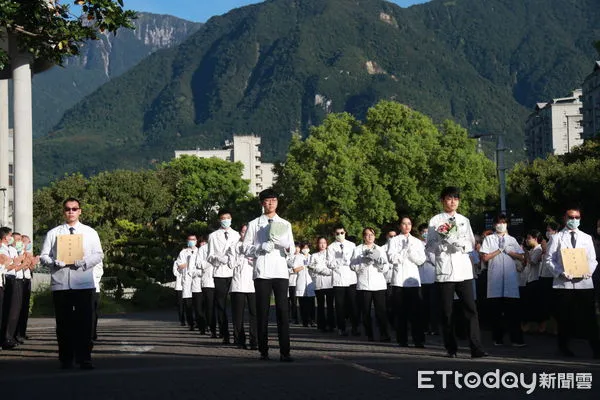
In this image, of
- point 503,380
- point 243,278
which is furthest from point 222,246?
point 503,380

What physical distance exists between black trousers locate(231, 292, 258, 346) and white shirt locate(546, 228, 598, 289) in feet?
15.3

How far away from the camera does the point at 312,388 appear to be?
1138 cm

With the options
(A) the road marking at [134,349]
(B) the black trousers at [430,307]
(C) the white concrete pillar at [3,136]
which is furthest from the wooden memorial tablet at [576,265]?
(C) the white concrete pillar at [3,136]

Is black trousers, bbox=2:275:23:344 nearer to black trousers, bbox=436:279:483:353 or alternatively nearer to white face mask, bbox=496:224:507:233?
black trousers, bbox=436:279:483:353

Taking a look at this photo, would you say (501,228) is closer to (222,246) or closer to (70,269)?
(222,246)

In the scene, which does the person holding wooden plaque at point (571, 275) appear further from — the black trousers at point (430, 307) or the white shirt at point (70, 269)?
the white shirt at point (70, 269)

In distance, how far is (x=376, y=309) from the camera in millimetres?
20766

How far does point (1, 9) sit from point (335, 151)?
183 feet

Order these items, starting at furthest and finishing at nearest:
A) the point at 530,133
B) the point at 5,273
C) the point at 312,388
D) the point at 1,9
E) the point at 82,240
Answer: the point at 530,133 < the point at 5,273 < the point at 1,9 < the point at 82,240 < the point at 312,388

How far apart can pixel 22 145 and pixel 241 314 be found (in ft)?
93.2

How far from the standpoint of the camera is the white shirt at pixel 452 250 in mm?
15484

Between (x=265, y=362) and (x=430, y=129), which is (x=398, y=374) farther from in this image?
(x=430, y=129)

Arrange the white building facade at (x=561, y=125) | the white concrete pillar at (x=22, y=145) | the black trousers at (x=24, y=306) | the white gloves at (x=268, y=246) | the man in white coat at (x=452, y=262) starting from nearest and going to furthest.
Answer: the white gloves at (x=268, y=246)
the man in white coat at (x=452, y=262)
the black trousers at (x=24, y=306)
the white concrete pillar at (x=22, y=145)
the white building facade at (x=561, y=125)

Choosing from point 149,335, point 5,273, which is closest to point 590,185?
point 149,335
